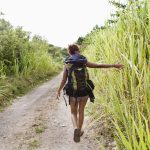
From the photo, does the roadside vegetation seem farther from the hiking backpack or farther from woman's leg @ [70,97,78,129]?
the hiking backpack

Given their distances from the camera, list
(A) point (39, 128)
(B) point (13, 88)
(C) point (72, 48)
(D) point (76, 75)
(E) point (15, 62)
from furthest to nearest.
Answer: (E) point (15, 62) < (B) point (13, 88) < (A) point (39, 128) < (C) point (72, 48) < (D) point (76, 75)

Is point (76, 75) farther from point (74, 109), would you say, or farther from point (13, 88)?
point (13, 88)

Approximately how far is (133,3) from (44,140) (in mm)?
2907

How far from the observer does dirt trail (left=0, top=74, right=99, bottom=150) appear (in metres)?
5.93

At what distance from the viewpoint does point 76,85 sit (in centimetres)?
529

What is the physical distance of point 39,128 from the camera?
276 inches

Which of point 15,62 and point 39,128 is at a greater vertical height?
point 15,62

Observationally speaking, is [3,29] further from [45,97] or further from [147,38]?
[147,38]

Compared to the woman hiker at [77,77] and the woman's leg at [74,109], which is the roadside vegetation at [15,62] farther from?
the woman hiker at [77,77]

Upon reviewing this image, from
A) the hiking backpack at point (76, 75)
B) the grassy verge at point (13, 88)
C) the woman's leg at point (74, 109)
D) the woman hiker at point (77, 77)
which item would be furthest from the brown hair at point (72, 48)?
the grassy verge at point (13, 88)

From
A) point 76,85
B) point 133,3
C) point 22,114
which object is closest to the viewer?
point 133,3

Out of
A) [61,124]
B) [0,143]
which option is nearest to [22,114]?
[61,124]

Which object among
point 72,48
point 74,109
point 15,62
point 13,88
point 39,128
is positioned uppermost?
point 72,48

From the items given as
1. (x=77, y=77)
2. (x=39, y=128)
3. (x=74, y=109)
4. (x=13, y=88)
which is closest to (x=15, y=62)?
(x=13, y=88)
